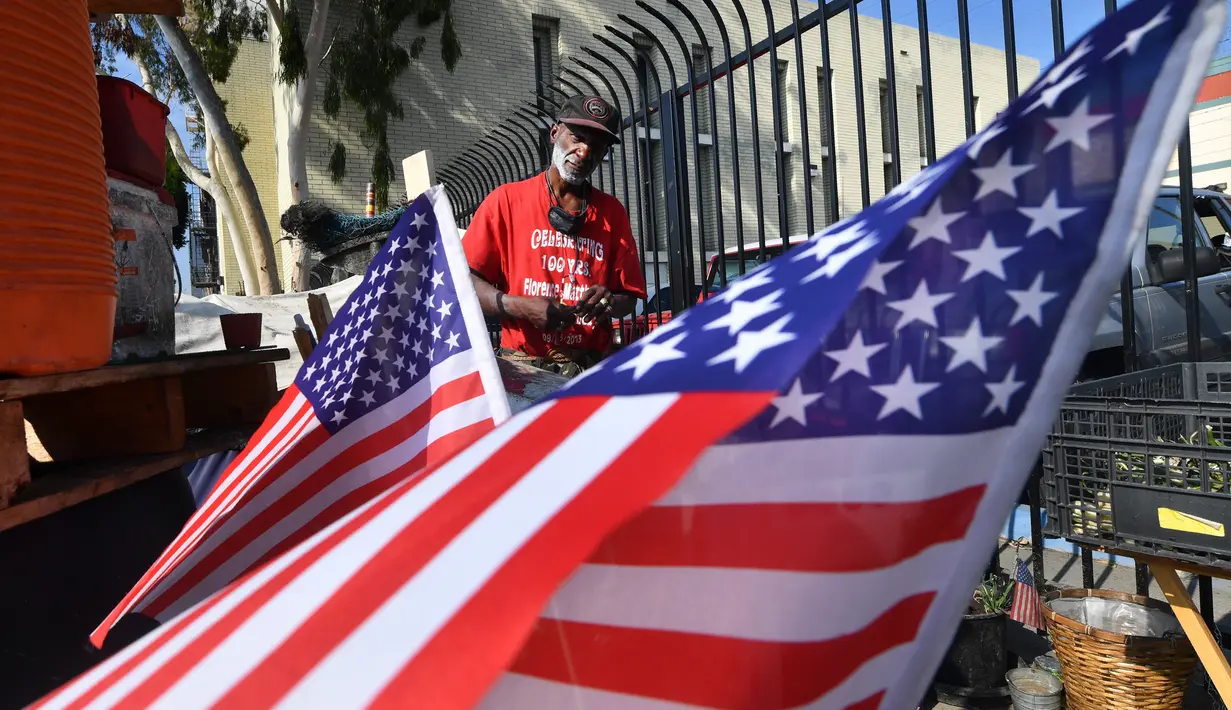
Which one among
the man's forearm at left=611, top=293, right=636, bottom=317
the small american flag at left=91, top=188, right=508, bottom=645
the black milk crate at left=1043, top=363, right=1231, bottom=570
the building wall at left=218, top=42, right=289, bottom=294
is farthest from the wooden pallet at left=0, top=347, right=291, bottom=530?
the building wall at left=218, top=42, right=289, bottom=294

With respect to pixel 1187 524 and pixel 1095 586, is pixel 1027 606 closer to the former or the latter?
pixel 1187 524

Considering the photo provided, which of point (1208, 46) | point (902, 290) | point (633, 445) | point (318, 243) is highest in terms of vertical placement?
point (318, 243)

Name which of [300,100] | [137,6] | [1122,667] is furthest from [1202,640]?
[300,100]

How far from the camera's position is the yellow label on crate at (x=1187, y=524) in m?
1.66

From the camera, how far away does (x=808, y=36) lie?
20.2 m

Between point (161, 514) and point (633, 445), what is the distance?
200 cm

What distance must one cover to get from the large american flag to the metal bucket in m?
2.52

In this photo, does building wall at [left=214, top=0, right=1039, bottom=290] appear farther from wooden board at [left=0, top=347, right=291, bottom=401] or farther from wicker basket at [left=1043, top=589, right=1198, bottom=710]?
wicker basket at [left=1043, top=589, right=1198, bottom=710]

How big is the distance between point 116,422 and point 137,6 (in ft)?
4.30

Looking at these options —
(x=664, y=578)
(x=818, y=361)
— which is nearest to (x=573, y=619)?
(x=664, y=578)

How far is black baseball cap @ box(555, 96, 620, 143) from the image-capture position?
3.33m

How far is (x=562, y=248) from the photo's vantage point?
332 cm

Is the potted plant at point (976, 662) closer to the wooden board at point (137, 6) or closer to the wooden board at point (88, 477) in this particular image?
the wooden board at point (88, 477)

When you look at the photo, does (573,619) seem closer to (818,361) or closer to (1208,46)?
(818,361)
